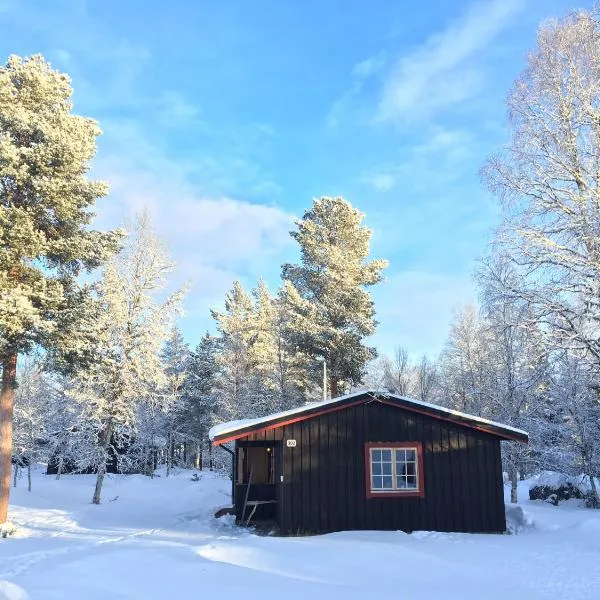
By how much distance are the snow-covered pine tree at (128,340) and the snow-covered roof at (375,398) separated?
8.39 meters

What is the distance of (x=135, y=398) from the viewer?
22844 mm

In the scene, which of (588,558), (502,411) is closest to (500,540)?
(588,558)

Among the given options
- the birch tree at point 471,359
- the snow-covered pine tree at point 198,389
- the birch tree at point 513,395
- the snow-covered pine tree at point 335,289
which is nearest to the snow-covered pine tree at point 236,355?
the snow-covered pine tree at point 198,389

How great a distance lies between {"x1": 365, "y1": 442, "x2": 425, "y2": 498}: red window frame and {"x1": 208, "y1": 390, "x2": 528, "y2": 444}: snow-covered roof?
966 mm

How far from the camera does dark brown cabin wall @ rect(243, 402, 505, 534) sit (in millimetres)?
14641

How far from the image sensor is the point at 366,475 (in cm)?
1484

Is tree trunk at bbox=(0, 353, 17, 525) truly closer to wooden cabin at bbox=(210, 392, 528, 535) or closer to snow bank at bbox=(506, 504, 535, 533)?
wooden cabin at bbox=(210, 392, 528, 535)

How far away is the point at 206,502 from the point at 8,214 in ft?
48.8

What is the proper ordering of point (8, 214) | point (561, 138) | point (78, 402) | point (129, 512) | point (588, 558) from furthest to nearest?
point (78, 402) < point (129, 512) < point (8, 214) < point (561, 138) < point (588, 558)

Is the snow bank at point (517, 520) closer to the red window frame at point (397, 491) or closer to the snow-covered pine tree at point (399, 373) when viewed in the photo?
the red window frame at point (397, 491)

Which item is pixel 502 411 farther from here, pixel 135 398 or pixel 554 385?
pixel 135 398

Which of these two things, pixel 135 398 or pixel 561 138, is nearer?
pixel 561 138

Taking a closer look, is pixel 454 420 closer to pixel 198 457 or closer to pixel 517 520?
pixel 517 520

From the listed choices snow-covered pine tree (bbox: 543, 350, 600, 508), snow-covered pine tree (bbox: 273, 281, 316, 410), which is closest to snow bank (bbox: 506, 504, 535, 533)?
snow-covered pine tree (bbox: 543, 350, 600, 508)
